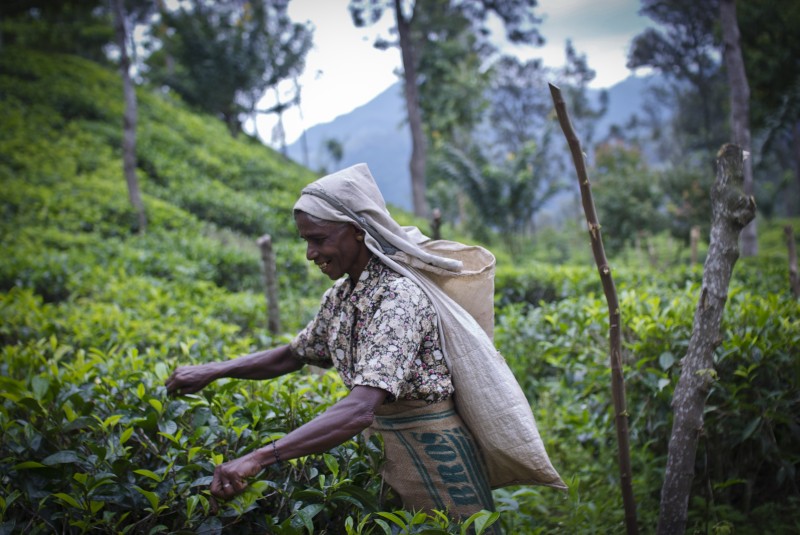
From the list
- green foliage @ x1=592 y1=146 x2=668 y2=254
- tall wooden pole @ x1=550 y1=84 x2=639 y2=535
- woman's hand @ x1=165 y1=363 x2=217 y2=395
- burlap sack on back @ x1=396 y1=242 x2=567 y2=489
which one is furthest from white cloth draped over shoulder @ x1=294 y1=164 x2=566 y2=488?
green foliage @ x1=592 y1=146 x2=668 y2=254

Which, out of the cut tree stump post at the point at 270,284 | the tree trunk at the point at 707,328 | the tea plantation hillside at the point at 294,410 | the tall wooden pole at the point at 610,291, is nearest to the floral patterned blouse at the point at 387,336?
the tea plantation hillside at the point at 294,410

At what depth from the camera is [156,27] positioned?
87.1ft

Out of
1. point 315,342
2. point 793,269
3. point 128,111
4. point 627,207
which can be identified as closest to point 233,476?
point 315,342

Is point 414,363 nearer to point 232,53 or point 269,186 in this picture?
point 269,186

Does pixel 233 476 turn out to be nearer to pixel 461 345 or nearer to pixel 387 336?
pixel 387 336

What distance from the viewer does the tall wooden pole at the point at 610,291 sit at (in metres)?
1.90

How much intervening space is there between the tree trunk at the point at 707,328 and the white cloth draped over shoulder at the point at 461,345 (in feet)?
1.82

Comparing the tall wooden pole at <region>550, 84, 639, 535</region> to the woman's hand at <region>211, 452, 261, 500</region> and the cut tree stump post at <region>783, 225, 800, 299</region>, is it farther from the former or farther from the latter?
the cut tree stump post at <region>783, 225, 800, 299</region>

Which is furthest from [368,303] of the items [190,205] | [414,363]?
[190,205]

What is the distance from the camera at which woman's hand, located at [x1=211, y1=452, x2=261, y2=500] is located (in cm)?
148

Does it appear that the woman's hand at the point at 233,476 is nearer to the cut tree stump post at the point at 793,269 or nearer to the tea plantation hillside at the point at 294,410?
the tea plantation hillside at the point at 294,410

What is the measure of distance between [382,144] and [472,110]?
124191 millimetres

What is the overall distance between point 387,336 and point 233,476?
52 centimetres

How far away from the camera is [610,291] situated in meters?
2.05
